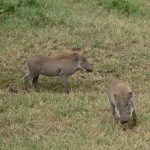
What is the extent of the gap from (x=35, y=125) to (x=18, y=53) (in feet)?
13.1

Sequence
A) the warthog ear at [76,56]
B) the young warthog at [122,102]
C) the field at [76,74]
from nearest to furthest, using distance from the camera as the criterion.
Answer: the field at [76,74] → the young warthog at [122,102] → the warthog ear at [76,56]

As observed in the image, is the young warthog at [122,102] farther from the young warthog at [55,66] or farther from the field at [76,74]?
the young warthog at [55,66]

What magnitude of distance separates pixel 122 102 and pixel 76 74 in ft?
11.2

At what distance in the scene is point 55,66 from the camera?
34.3ft

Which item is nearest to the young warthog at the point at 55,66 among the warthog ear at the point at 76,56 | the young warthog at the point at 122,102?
the warthog ear at the point at 76,56

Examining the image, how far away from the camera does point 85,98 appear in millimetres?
9695

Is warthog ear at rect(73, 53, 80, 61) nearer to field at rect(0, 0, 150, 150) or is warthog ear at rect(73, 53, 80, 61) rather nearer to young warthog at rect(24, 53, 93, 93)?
young warthog at rect(24, 53, 93, 93)

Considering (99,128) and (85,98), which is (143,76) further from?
(99,128)

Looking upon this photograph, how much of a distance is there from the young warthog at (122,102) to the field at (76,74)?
22cm

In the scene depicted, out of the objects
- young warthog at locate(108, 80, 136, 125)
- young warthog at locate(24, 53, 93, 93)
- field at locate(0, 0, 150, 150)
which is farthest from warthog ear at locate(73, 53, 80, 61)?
young warthog at locate(108, 80, 136, 125)

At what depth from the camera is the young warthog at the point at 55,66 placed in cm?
1043

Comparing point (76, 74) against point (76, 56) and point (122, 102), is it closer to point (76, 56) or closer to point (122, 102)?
point (76, 56)

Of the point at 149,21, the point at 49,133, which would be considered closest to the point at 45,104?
the point at 49,133

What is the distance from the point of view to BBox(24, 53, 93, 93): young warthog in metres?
10.4
